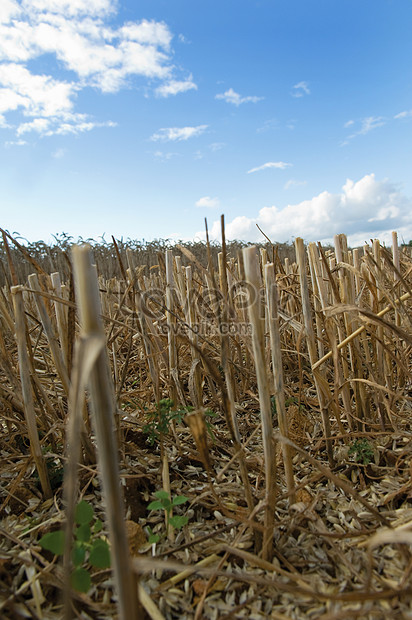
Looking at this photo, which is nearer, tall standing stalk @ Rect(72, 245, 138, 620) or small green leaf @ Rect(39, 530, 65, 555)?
tall standing stalk @ Rect(72, 245, 138, 620)

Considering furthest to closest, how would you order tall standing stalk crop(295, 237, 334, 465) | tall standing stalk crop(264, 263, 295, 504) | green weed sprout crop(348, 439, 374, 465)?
green weed sprout crop(348, 439, 374, 465) → tall standing stalk crop(295, 237, 334, 465) → tall standing stalk crop(264, 263, 295, 504)

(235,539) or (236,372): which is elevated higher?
(236,372)

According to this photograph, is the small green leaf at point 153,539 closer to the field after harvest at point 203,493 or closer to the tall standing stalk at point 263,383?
the field after harvest at point 203,493

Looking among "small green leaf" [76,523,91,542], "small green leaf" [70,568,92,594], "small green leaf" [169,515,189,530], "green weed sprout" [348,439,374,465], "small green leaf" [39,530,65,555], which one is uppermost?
"small green leaf" [39,530,65,555]

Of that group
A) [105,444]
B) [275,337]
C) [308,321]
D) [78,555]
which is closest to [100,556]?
[78,555]

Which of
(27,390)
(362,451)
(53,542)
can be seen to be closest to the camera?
(53,542)

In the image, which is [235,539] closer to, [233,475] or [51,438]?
[233,475]

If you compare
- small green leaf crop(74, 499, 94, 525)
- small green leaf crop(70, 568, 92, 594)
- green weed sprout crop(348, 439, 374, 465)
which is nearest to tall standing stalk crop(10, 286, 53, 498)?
small green leaf crop(74, 499, 94, 525)

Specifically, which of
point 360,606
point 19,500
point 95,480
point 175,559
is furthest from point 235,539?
point 19,500

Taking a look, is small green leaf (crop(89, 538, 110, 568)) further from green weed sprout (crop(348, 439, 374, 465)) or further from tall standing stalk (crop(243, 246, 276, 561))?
green weed sprout (crop(348, 439, 374, 465))

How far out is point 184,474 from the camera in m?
1.47

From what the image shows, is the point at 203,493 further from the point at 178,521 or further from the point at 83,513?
the point at 83,513

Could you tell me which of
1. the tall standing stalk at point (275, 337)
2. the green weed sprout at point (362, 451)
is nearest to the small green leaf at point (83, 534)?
the tall standing stalk at point (275, 337)

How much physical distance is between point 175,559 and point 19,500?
0.60 m
